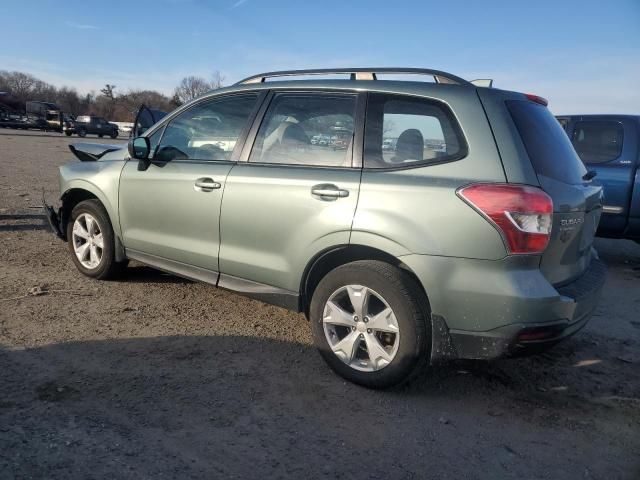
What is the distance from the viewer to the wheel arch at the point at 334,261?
3.13 metres

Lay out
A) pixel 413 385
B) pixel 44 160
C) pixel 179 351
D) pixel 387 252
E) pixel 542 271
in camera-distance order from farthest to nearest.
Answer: pixel 44 160 < pixel 179 351 < pixel 413 385 < pixel 387 252 < pixel 542 271

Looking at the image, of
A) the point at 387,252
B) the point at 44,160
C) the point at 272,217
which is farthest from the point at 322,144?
the point at 44,160

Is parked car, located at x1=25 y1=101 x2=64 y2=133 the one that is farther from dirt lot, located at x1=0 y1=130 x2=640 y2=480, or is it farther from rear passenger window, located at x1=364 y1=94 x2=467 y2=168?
rear passenger window, located at x1=364 y1=94 x2=467 y2=168

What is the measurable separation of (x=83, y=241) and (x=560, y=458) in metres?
4.38

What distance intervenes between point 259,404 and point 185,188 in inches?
72.3

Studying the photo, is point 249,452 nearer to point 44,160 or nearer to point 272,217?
point 272,217

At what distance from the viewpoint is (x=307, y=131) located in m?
3.63

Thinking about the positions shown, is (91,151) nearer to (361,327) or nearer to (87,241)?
(87,241)

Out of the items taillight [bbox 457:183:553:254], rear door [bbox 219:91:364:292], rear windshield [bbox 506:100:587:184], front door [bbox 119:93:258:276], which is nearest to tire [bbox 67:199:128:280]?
front door [bbox 119:93:258:276]

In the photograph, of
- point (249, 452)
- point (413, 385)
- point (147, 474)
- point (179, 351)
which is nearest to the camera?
point (147, 474)

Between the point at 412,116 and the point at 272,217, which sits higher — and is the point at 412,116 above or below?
above

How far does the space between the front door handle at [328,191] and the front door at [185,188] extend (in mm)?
853

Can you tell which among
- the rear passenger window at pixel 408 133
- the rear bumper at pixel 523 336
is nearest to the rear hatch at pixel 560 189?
the rear bumper at pixel 523 336

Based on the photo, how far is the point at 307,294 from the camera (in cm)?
356
